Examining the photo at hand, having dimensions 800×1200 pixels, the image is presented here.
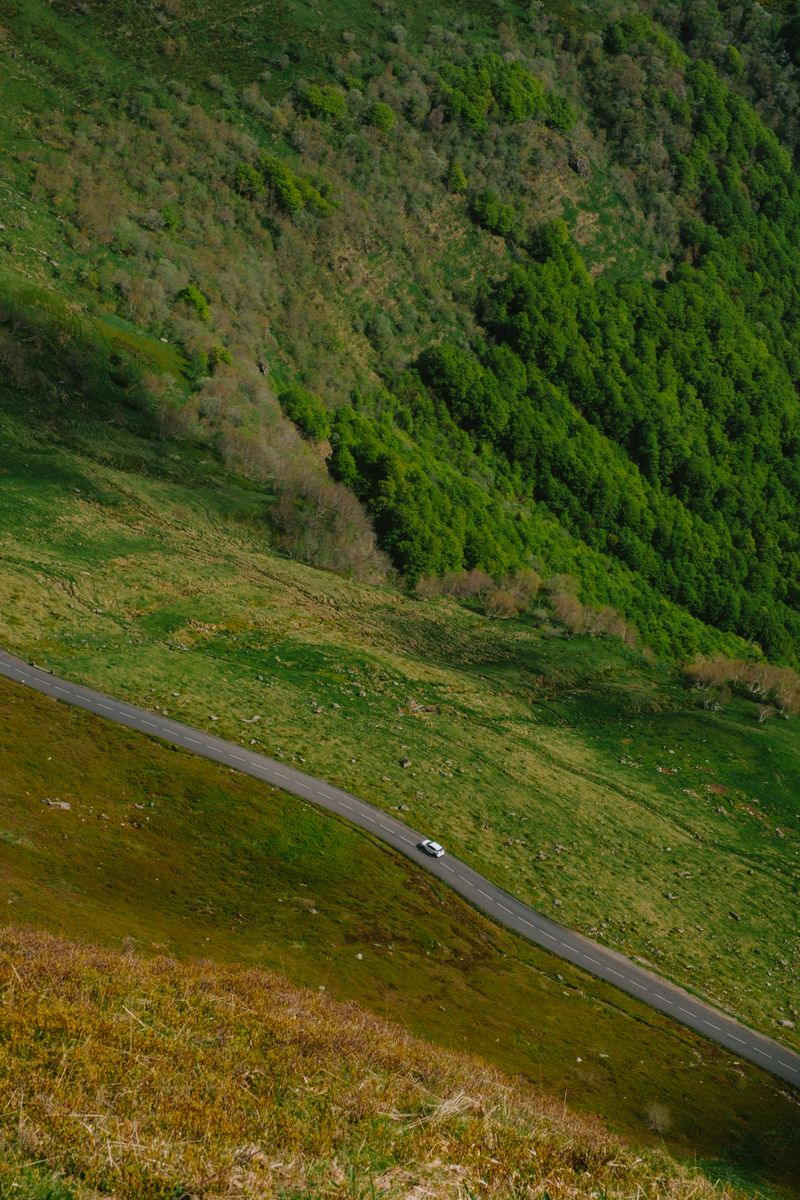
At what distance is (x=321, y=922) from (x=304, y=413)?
318 feet

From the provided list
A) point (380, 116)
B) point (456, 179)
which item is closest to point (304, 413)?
point (380, 116)

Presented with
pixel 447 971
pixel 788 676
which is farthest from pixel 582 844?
pixel 788 676

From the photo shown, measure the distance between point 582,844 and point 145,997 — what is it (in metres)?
56.7

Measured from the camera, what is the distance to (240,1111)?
41.9 feet

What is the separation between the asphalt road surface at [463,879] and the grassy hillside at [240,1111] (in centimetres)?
3703

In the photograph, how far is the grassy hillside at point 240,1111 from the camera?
10555 mm

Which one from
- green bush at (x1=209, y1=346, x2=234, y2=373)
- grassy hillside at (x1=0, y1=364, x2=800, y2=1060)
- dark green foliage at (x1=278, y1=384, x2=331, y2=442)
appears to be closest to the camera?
grassy hillside at (x1=0, y1=364, x2=800, y2=1060)

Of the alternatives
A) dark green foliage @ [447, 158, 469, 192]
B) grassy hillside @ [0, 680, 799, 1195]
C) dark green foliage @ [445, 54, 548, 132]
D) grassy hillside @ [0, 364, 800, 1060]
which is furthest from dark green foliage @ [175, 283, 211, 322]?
dark green foliage @ [445, 54, 548, 132]

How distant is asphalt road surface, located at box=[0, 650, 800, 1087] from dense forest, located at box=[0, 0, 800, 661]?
48.0m

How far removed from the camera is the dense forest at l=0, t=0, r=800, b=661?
12144 centimetres

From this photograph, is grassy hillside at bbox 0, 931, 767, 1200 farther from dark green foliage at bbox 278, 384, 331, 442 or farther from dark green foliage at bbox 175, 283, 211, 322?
dark green foliage at bbox 175, 283, 211, 322

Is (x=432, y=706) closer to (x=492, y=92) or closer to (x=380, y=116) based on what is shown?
(x=380, y=116)

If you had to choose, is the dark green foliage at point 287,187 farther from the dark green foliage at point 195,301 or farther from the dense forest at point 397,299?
the dark green foliage at point 195,301

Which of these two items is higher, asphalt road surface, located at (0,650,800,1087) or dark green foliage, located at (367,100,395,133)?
dark green foliage, located at (367,100,395,133)
